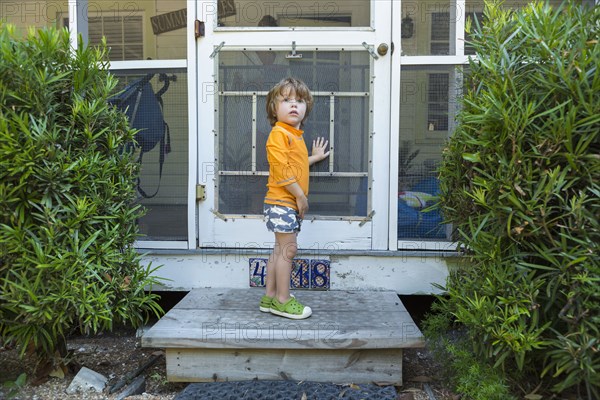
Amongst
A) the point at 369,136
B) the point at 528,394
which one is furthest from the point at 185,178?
the point at 528,394

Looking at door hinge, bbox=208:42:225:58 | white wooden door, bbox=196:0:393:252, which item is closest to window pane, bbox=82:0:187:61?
door hinge, bbox=208:42:225:58

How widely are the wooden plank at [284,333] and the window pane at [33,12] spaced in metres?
2.40

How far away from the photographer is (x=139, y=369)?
2867 mm

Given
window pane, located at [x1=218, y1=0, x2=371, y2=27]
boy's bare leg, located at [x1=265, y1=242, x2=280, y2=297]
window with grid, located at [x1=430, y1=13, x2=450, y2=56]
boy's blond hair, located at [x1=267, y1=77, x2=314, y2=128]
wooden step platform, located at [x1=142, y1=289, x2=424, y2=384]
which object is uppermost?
window pane, located at [x1=218, y1=0, x2=371, y2=27]

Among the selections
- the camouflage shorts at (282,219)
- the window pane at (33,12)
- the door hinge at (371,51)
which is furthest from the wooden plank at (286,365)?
the window pane at (33,12)

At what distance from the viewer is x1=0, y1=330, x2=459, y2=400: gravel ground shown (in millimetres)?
2604

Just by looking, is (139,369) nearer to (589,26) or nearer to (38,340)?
(38,340)

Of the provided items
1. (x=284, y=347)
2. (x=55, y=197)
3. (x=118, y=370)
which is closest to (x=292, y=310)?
(x=284, y=347)

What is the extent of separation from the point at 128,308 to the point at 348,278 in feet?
4.49

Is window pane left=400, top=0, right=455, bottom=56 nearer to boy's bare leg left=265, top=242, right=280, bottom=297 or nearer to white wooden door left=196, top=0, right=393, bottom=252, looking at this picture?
white wooden door left=196, top=0, right=393, bottom=252

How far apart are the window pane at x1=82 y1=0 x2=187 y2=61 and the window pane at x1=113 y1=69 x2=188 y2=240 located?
301 millimetres

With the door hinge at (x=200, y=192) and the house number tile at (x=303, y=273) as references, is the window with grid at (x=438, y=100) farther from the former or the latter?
the door hinge at (x=200, y=192)

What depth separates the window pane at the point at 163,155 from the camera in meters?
3.56

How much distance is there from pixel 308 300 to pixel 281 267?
1.31 feet
